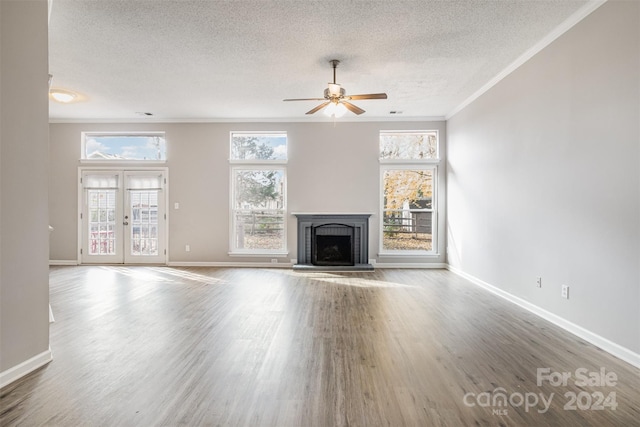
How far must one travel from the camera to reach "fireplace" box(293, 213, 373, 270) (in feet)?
21.4

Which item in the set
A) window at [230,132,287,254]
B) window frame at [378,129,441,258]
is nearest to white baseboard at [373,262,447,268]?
window frame at [378,129,441,258]

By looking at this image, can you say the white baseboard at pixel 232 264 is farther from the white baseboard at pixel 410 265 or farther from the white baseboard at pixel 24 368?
the white baseboard at pixel 24 368

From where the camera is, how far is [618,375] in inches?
90.1

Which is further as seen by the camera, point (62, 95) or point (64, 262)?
point (64, 262)

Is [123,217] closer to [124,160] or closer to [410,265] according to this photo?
[124,160]

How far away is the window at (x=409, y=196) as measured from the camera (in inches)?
262

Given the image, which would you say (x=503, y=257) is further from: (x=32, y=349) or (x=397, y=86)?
(x=32, y=349)

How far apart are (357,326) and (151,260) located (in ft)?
17.3

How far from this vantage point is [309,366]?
237 centimetres

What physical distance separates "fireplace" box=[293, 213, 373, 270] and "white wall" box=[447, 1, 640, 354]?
7.41ft

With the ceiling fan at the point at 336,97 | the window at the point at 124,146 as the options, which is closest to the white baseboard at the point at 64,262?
the window at the point at 124,146

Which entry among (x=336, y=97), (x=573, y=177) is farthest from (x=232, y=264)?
(x=573, y=177)

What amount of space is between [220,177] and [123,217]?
2208 millimetres

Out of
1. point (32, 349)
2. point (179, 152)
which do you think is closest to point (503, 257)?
point (32, 349)
